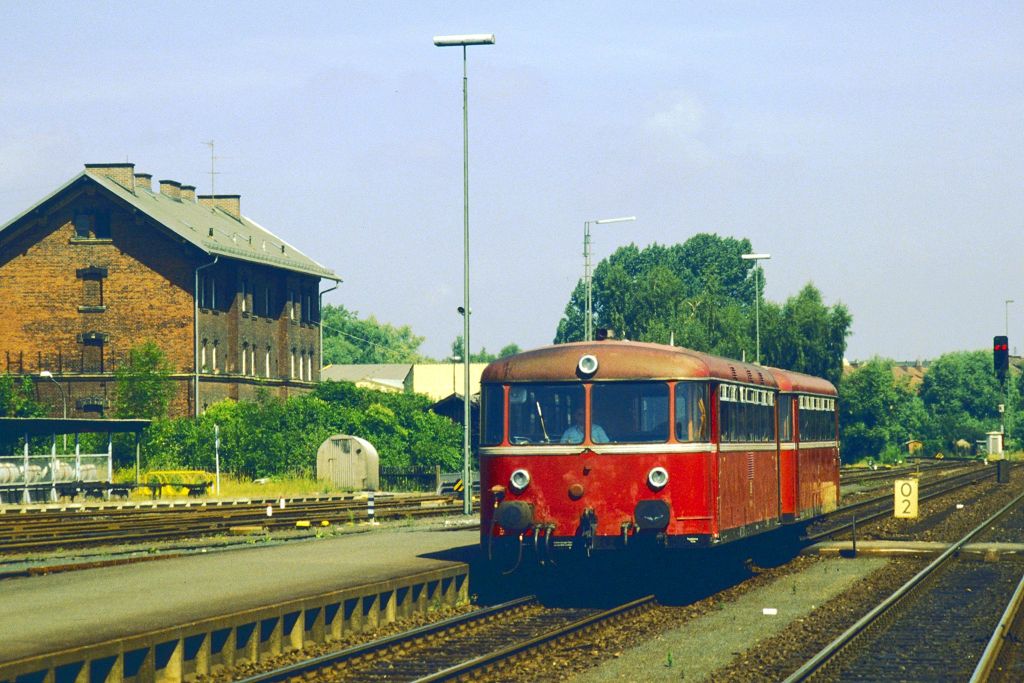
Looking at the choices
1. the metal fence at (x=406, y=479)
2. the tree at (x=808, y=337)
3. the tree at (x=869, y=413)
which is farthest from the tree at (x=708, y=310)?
the metal fence at (x=406, y=479)

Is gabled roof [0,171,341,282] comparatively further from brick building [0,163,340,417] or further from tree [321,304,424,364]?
tree [321,304,424,364]

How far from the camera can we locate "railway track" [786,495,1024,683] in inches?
516

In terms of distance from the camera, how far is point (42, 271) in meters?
67.6

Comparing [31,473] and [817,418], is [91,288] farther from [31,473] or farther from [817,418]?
[817,418]

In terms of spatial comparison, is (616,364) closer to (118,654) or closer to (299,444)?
(118,654)

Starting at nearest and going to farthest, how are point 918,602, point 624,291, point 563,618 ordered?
point 563,618 < point 918,602 < point 624,291

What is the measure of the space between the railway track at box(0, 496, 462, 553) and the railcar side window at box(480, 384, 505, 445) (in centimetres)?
1106

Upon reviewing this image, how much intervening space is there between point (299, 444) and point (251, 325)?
13373 millimetres

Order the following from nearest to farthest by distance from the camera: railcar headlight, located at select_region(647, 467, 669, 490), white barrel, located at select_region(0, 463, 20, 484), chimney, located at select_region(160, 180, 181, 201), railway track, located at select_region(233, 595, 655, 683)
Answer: railway track, located at select_region(233, 595, 655, 683) < railcar headlight, located at select_region(647, 467, 669, 490) < white barrel, located at select_region(0, 463, 20, 484) < chimney, located at select_region(160, 180, 181, 201)

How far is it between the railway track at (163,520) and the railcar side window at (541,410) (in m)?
11.5

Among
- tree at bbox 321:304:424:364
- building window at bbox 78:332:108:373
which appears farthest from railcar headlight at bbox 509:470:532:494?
tree at bbox 321:304:424:364

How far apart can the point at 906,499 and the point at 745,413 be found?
9242mm

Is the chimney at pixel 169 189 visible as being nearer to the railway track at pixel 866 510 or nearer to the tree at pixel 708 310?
the tree at pixel 708 310

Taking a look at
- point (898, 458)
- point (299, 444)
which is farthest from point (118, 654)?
point (898, 458)
